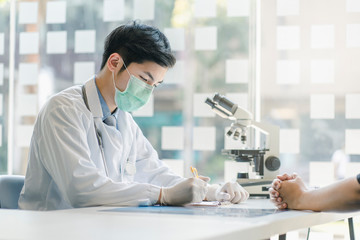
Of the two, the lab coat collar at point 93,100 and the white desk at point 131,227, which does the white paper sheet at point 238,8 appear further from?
the white desk at point 131,227

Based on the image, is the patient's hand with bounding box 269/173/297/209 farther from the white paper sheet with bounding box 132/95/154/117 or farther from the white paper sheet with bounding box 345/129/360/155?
the white paper sheet with bounding box 132/95/154/117

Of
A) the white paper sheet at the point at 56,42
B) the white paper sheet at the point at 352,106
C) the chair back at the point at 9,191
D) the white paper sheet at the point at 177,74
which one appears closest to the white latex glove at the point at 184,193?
the chair back at the point at 9,191

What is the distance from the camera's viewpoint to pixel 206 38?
4.10m

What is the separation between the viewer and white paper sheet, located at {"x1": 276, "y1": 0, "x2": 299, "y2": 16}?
3865 millimetres

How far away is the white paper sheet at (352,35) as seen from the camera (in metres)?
3.72

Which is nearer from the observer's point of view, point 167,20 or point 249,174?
point 249,174

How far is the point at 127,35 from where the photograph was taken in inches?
90.6

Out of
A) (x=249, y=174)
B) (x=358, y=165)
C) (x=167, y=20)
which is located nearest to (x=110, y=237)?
(x=249, y=174)

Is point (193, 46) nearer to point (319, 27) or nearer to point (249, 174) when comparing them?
point (319, 27)

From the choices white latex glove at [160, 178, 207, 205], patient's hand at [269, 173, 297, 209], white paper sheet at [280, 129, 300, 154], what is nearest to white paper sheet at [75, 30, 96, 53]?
white paper sheet at [280, 129, 300, 154]

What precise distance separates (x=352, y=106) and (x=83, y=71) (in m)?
2.27

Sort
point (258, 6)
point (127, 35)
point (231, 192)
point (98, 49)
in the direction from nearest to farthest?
1. point (231, 192)
2. point (127, 35)
3. point (258, 6)
4. point (98, 49)

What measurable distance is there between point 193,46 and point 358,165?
5.23 ft

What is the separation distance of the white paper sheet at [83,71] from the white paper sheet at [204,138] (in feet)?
3.53
